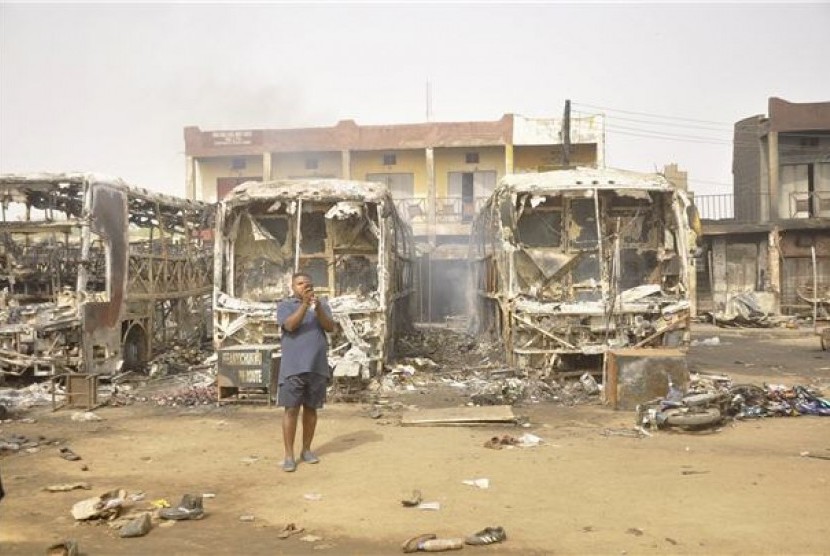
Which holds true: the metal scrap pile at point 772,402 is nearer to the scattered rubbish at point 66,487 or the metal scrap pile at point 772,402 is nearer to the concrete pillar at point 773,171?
the scattered rubbish at point 66,487

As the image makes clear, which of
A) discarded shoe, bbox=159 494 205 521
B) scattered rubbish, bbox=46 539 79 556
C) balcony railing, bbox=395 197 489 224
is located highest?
balcony railing, bbox=395 197 489 224

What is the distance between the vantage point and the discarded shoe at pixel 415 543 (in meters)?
4.08

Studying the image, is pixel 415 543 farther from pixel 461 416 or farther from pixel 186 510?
pixel 461 416

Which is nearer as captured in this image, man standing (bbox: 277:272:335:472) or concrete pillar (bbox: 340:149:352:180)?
man standing (bbox: 277:272:335:472)

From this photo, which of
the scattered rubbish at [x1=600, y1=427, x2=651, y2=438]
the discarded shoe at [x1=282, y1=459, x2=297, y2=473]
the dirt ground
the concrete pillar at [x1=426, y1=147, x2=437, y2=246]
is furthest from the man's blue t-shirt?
the concrete pillar at [x1=426, y1=147, x2=437, y2=246]

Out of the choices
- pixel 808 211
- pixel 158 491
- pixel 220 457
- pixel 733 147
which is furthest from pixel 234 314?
pixel 733 147

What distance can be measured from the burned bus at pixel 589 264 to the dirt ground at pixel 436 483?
191 cm

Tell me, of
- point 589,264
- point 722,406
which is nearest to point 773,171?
point 589,264

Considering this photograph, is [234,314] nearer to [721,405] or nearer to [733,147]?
[721,405]

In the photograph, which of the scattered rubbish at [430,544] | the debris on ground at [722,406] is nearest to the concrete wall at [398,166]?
the debris on ground at [722,406]

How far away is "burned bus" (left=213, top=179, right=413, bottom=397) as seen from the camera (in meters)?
10.4

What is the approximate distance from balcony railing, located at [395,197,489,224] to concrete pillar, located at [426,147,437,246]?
0.15 m

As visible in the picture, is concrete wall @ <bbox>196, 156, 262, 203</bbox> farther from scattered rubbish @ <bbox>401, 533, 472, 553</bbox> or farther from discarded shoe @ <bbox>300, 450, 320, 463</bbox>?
scattered rubbish @ <bbox>401, 533, 472, 553</bbox>

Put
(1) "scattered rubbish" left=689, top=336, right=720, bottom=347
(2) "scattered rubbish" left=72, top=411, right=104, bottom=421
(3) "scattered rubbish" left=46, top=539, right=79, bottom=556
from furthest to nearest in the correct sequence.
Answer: (1) "scattered rubbish" left=689, top=336, right=720, bottom=347 → (2) "scattered rubbish" left=72, top=411, right=104, bottom=421 → (3) "scattered rubbish" left=46, top=539, right=79, bottom=556
